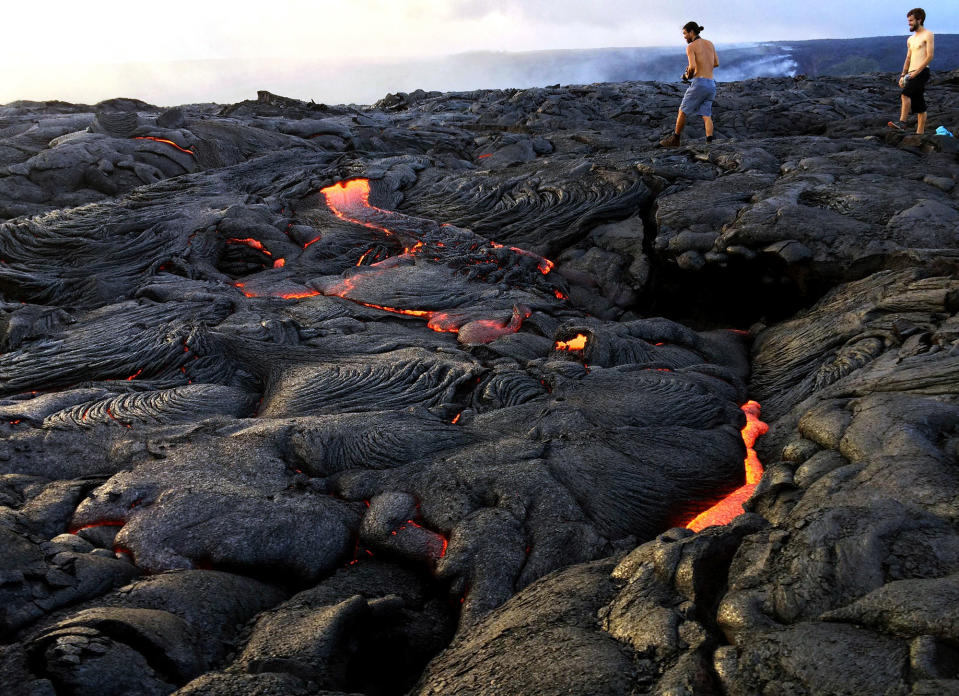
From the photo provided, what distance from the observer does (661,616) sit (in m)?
2.83

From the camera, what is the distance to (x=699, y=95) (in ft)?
37.5

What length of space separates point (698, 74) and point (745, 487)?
8523mm

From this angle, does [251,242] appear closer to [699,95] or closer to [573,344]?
[573,344]

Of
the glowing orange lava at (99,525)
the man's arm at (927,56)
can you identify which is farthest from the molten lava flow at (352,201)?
the man's arm at (927,56)

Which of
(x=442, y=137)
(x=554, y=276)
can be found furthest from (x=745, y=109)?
(x=554, y=276)

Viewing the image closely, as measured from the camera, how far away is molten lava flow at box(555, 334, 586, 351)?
6688mm

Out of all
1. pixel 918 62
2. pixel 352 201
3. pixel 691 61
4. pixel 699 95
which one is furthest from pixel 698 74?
pixel 352 201

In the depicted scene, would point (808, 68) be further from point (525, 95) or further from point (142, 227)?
point (142, 227)

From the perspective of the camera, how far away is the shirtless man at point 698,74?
10.9 m

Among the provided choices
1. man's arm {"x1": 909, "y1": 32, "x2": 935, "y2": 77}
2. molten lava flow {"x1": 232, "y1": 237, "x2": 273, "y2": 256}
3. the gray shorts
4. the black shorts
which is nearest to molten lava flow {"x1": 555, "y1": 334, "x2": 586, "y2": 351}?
molten lava flow {"x1": 232, "y1": 237, "x2": 273, "y2": 256}

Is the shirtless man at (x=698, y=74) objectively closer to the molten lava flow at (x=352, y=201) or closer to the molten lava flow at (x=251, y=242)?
the molten lava flow at (x=352, y=201)

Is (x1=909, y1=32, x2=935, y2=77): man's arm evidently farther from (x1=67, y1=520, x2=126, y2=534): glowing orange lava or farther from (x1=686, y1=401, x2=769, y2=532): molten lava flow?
(x1=67, y1=520, x2=126, y2=534): glowing orange lava

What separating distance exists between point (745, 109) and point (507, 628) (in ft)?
53.9

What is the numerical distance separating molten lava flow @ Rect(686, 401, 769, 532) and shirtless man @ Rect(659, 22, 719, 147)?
7010 mm
